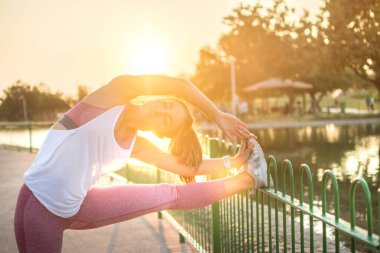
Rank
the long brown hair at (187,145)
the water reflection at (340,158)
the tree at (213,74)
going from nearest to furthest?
1. the long brown hair at (187,145)
2. the water reflection at (340,158)
3. the tree at (213,74)

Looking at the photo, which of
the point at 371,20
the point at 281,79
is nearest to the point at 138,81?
the point at 371,20

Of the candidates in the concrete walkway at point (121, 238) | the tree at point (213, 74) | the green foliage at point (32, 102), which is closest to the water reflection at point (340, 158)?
the concrete walkway at point (121, 238)

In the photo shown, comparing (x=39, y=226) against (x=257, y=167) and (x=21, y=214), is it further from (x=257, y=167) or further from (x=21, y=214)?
(x=257, y=167)

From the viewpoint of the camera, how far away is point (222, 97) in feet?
192

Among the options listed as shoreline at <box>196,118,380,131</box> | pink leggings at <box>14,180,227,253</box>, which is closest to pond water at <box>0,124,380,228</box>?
pink leggings at <box>14,180,227,253</box>

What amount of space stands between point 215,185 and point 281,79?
41590 millimetres

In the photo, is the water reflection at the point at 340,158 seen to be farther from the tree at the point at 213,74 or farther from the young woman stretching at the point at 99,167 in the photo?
the tree at the point at 213,74

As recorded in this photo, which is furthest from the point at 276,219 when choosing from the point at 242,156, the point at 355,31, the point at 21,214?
the point at 355,31

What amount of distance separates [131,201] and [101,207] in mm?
149

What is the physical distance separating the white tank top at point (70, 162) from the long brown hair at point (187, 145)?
0.41 m

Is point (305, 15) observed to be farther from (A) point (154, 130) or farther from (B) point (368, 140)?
(A) point (154, 130)

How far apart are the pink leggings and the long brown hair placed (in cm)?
28

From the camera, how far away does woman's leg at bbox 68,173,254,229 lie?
2.48 metres

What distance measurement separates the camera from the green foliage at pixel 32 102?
72.0m
